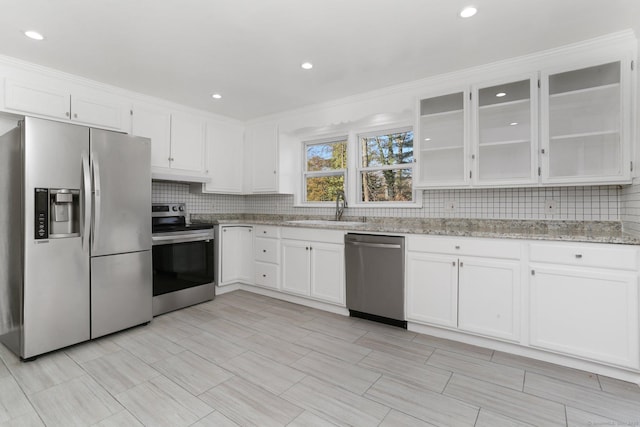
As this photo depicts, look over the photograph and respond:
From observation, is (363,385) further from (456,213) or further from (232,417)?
(456,213)

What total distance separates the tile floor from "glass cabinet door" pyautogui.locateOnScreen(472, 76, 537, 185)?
4.82ft

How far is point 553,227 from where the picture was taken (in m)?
2.60

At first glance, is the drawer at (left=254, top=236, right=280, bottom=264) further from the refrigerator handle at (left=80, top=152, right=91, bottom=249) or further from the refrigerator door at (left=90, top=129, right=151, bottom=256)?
the refrigerator handle at (left=80, top=152, right=91, bottom=249)

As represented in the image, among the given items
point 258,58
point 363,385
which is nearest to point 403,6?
point 258,58

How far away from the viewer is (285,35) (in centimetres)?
226

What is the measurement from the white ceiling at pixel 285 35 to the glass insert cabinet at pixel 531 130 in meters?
0.28

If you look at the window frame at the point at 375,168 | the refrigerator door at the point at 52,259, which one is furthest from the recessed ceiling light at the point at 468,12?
the refrigerator door at the point at 52,259

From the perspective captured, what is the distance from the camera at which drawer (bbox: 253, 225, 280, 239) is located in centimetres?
369

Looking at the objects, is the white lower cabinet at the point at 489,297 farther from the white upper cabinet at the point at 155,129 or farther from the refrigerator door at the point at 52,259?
the white upper cabinet at the point at 155,129

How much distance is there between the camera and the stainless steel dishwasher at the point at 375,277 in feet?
9.09

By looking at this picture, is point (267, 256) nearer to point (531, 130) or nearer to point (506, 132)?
point (506, 132)

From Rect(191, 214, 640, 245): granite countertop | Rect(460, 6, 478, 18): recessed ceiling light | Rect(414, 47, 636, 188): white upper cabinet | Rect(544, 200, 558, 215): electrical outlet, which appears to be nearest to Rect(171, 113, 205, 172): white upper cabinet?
Rect(191, 214, 640, 245): granite countertop

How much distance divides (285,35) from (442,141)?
1686 millimetres

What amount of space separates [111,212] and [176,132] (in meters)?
1.46
